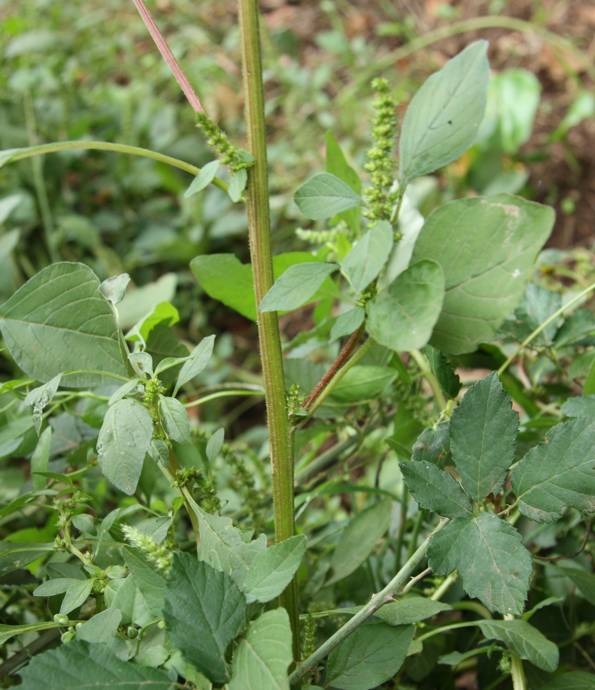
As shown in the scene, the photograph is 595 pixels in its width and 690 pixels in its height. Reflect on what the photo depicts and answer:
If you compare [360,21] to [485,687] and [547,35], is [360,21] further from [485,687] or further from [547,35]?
[485,687]

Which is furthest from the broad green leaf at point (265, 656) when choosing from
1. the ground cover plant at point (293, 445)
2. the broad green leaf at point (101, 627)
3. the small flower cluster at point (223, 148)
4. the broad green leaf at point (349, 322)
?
the small flower cluster at point (223, 148)

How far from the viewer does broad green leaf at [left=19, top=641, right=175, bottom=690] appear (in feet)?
1.67

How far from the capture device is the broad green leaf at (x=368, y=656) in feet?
1.94

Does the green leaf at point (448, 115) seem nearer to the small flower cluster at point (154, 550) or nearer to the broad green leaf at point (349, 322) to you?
the broad green leaf at point (349, 322)

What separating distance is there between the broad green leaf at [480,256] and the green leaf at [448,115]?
41 millimetres

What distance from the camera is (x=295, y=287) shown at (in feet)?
2.02

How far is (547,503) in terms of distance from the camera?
1.90 ft

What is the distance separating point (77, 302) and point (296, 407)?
190mm

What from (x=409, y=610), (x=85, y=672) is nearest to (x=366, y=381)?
(x=409, y=610)

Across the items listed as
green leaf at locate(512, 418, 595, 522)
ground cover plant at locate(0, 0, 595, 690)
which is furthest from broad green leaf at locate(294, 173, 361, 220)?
green leaf at locate(512, 418, 595, 522)

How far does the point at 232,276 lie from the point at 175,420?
0.60ft

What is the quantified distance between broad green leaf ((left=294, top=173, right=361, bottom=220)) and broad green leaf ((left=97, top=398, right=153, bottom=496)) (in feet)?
0.66

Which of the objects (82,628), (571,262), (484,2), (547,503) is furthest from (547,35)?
(82,628)

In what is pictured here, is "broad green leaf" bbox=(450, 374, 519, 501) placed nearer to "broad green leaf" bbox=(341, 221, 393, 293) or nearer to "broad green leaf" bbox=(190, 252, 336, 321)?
"broad green leaf" bbox=(341, 221, 393, 293)
